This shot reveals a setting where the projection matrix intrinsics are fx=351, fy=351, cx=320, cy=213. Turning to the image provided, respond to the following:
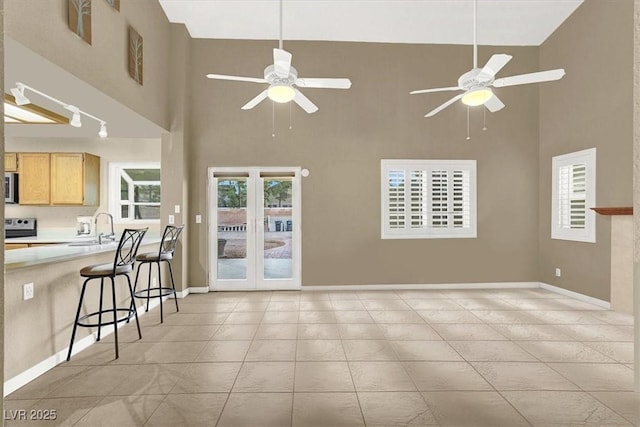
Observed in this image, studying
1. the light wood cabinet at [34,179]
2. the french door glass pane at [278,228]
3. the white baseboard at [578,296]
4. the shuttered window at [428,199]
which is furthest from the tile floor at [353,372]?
the light wood cabinet at [34,179]

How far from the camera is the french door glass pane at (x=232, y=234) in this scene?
5754 mm

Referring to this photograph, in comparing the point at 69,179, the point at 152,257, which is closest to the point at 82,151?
the point at 69,179

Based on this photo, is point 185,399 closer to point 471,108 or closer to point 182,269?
point 182,269

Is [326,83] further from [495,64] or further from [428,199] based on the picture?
[428,199]

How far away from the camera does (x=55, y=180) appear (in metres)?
5.97

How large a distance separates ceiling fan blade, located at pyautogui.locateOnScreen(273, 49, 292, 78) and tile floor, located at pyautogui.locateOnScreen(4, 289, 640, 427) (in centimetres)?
254

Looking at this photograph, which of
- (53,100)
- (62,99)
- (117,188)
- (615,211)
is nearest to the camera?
(53,100)

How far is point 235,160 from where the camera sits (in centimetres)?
572

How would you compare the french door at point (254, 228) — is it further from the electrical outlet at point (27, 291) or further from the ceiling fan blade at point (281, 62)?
the electrical outlet at point (27, 291)

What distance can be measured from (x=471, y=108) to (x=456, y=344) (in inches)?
164

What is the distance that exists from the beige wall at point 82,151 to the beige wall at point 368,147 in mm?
1344

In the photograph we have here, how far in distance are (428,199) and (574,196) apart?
6.79 feet

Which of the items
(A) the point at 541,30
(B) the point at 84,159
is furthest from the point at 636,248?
(B) the point at 84,159

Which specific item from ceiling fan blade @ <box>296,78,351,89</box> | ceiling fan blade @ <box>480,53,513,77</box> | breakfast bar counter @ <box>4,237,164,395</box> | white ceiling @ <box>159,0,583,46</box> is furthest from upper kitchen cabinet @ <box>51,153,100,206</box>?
ceiling fan blade @ <box>480,53,513,77</box>
